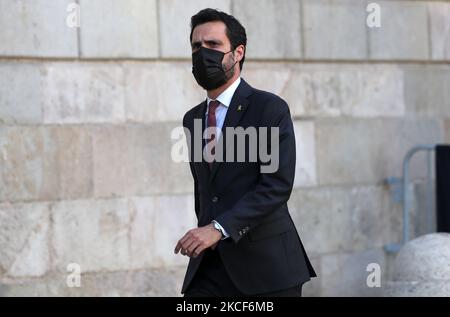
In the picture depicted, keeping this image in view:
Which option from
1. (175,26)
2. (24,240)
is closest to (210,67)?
(24,240)

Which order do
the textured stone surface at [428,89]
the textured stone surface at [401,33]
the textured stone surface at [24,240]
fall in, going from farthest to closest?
the textured stone surface at [428,89], the textured stone surface at [401,33], the textured stone surface at [24,240]

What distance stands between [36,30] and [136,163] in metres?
1.35

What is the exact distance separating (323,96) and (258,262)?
4.60 meters

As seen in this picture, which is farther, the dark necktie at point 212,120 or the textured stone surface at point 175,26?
the textured stone surface at point 175,26

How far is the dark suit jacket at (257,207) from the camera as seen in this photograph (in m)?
5.35

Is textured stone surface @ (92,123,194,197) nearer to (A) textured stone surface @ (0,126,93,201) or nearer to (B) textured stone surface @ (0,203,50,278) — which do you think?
(A) textured stone surface @ (0,126,93,201)

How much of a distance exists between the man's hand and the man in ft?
0.05

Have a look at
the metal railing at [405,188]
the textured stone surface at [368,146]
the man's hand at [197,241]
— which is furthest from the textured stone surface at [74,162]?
the man's hand at [197,241]

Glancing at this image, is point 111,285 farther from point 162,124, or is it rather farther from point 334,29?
point 334,29

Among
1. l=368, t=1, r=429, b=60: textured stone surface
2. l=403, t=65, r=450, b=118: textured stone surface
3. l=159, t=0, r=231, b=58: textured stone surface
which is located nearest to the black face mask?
l=159, t=0, r=231, b=58: textured stone surface

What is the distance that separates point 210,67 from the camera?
18.4 ft

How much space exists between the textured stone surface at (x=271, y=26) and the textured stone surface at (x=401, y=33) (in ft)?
2.86

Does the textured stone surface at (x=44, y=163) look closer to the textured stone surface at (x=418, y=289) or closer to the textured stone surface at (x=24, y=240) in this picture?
the textured stone surface at (x=24, y=240)
